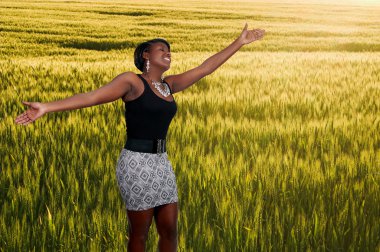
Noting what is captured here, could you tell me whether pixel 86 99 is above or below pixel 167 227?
above

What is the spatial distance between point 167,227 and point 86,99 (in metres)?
0.72

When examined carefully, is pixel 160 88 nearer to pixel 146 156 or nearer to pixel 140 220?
pixel 146 156

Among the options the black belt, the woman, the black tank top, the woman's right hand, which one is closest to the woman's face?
the woman

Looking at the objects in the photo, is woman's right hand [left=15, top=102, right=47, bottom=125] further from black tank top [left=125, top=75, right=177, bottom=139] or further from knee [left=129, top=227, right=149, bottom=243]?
knee [left=129, top=227, right=149, bottom=243]

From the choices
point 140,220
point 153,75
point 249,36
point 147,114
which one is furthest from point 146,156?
point 249,36

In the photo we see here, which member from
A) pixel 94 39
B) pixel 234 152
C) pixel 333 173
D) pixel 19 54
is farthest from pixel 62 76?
pixel 94 39

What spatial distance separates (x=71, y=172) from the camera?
482 centimetres

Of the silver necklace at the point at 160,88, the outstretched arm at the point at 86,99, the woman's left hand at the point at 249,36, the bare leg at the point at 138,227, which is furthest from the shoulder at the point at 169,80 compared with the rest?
the bare leg at the point at 138,227

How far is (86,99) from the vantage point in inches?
121

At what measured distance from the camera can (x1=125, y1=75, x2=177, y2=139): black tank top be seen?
10.5 ft

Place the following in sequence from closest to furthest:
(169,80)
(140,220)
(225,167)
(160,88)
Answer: (140,220) → (160,88) → (169,80) → (225,167)

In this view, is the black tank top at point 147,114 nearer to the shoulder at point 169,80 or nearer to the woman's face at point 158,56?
the woman's face at point 158,56

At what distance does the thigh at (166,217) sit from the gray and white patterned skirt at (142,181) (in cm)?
4

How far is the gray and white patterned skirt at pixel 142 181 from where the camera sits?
3.17 metres
